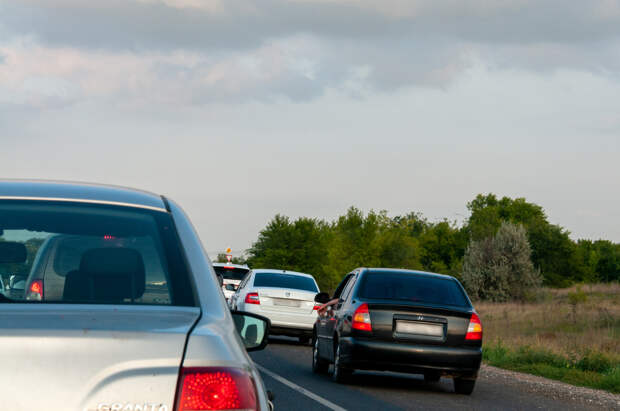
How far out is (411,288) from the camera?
1338 cm

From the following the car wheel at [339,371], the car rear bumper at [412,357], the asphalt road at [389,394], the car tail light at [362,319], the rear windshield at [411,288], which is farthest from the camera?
the car wheel at [339,371]

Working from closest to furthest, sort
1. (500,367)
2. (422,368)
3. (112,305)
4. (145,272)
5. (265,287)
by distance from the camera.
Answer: (112,305), (145,272), (422,368), (500,367), (265,287)

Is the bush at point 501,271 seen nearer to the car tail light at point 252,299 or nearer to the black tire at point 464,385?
the car tail light at point 252,299

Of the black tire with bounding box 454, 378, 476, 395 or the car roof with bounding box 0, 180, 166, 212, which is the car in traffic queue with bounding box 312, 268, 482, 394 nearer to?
the black tire with bounding box 454, 378, 476, 395

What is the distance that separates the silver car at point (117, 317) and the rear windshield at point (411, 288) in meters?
9.14

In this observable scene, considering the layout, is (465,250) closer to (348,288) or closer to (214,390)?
(348,288)

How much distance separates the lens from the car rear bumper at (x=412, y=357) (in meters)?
12.5

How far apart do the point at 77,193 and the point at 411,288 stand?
31.9ft

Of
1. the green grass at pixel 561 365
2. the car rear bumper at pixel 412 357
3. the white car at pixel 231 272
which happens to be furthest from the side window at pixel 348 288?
the white car at pixel 231 272

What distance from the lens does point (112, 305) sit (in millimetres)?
3168

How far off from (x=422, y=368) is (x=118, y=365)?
10154mm

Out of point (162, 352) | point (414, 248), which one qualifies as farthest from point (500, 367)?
point (414, 248)

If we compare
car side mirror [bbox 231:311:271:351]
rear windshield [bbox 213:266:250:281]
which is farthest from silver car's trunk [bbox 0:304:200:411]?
rear windshield [bbox 213:266:250:281]

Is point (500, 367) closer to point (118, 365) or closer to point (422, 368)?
point (422, 368)
